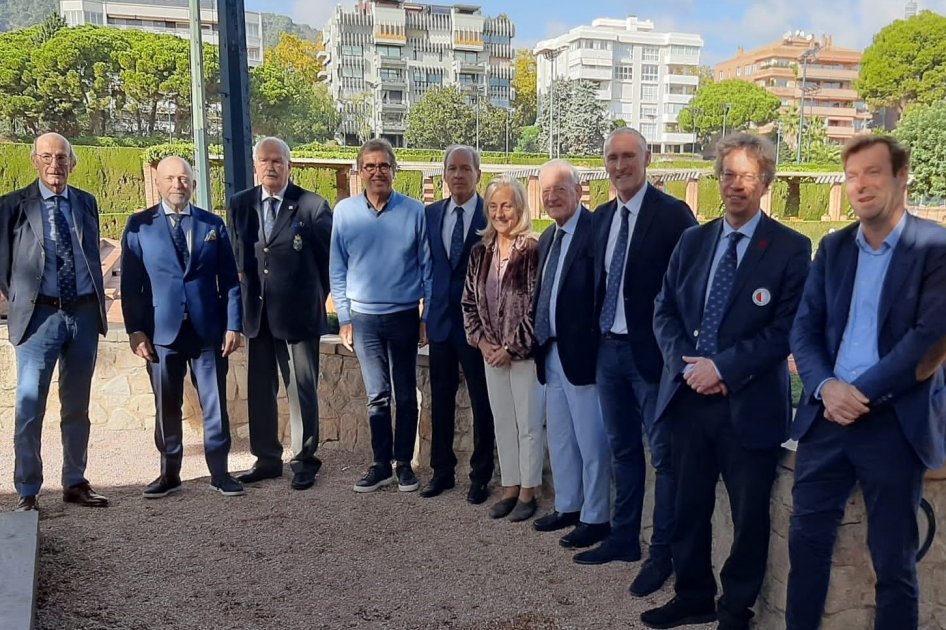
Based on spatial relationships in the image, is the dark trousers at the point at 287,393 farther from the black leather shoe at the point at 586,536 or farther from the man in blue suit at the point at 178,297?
the black leather shoe at the point at 586,536

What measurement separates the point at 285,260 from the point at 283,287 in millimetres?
144

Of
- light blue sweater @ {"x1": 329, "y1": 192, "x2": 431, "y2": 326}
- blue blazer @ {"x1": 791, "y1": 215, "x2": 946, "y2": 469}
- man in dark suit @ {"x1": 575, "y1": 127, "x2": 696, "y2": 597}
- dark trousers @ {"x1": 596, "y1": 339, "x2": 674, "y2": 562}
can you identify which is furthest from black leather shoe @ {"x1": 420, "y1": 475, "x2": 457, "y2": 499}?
blue blazer @ {"x1": 791, "y1": 215, "x2": 946, "y2": 469}

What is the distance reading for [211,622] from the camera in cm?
301

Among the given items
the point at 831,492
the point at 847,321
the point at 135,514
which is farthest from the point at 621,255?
the point at 135,514

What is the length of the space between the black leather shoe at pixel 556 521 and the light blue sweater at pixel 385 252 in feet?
3.87

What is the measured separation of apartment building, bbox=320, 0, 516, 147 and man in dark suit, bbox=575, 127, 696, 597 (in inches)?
2770

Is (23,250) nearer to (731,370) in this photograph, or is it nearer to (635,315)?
(635,315)

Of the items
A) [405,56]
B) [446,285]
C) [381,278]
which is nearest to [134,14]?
[405,56]

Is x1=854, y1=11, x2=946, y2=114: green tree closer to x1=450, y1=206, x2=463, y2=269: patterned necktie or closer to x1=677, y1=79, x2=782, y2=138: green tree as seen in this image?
x1=677, y1=79, x2=782, y2=138: green tree

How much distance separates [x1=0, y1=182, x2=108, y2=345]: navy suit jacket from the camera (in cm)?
387

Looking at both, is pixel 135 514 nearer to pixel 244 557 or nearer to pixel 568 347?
pixel 244 557

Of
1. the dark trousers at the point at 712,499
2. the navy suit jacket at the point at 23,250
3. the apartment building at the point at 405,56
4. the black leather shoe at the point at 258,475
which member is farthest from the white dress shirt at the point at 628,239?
the apartment building at the point at 405,56

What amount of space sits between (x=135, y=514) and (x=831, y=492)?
3.30 metres

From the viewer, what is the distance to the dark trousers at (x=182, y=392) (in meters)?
4.14
